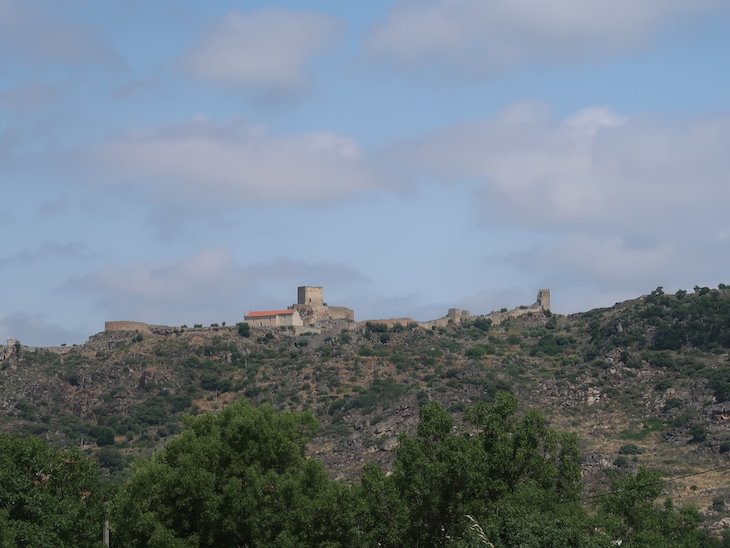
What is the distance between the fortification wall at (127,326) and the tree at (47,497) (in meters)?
94.4

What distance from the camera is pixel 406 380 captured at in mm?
121188

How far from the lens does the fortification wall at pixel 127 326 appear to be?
145250mm

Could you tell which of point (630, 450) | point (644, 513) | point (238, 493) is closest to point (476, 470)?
point (644, 513)

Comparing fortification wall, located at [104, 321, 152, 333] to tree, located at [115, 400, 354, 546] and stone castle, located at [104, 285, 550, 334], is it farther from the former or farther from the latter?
tree, located at [115, 400, 354, 546]

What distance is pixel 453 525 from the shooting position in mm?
45531

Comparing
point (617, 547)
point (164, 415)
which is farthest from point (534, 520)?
point (164, 415)

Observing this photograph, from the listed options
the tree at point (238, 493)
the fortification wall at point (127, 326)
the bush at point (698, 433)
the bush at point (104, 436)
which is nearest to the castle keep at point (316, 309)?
the fortification wall at point (127, 326)

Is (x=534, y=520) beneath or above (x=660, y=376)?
beneath

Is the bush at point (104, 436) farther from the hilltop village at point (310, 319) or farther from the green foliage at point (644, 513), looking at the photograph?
the green foliage at point (644, 513)

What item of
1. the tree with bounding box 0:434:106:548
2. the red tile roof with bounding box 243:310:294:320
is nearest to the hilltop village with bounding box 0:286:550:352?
the red tile roof with bounding box 243:310:294:320

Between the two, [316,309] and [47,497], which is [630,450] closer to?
[47,497]

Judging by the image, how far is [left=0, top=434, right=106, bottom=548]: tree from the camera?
153ft

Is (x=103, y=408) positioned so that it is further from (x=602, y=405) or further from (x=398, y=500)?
(x=398, y=500)

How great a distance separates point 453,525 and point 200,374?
9010cm
